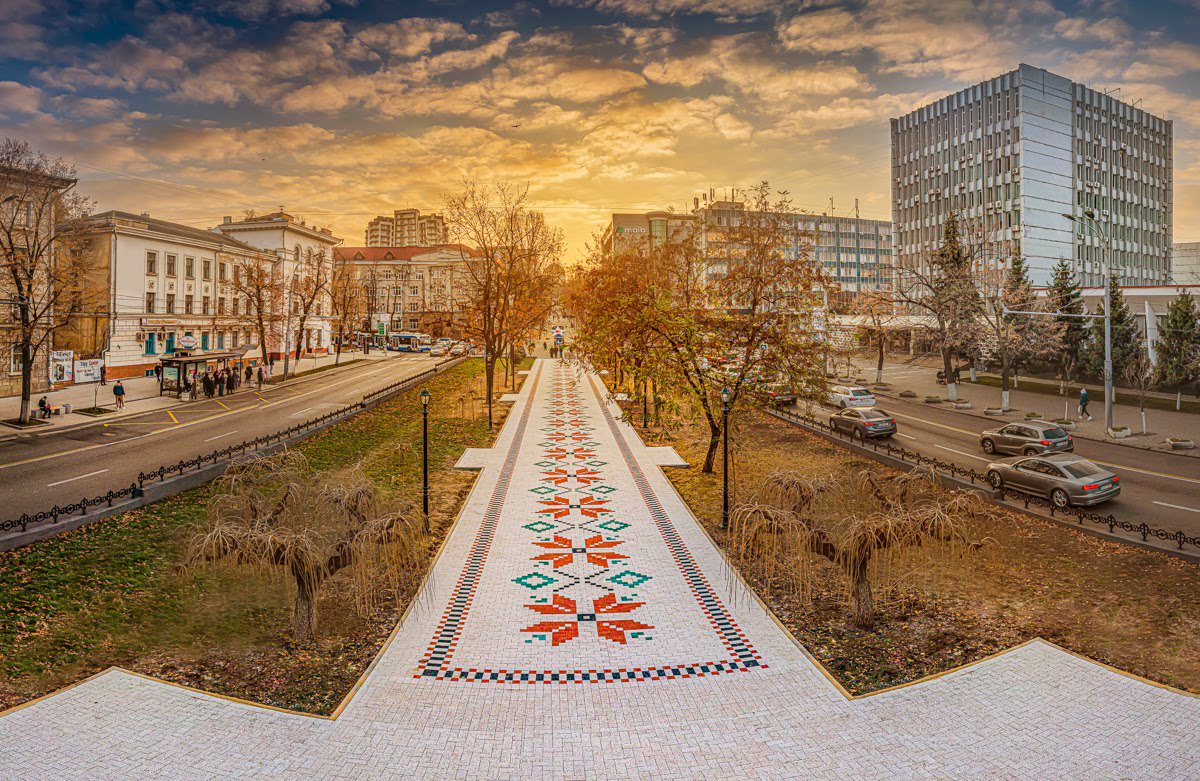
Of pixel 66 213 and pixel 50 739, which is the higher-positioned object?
pixel 66 213

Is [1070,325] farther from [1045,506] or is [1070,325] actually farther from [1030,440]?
[1045,506]

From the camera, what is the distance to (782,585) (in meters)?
14.1

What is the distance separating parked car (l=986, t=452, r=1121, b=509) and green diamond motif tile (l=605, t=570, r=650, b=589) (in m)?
12.9

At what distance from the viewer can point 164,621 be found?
39.1 ft

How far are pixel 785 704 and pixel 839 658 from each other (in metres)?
1.86

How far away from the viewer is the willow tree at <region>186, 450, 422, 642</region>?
424 inches

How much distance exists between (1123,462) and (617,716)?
25.5 m

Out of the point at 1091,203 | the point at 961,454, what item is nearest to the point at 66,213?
the point at 961,454

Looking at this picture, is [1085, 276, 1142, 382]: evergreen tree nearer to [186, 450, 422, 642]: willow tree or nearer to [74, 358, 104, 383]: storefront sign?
[186, 450, 422, 642]: willow tree

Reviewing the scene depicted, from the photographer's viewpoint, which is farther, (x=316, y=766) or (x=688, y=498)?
(x=688, y=498)

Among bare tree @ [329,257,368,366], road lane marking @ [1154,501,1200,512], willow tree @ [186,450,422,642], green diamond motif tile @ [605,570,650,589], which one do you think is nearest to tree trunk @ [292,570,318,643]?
willow tree @ [186,450,422,642]

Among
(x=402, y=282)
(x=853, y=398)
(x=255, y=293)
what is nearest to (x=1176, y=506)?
(x=853, y=398)

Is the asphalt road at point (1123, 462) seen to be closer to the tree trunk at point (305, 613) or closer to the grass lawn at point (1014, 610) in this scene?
the grass lawn at point (1014, 610)

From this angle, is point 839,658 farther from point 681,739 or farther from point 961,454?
point 961,454
